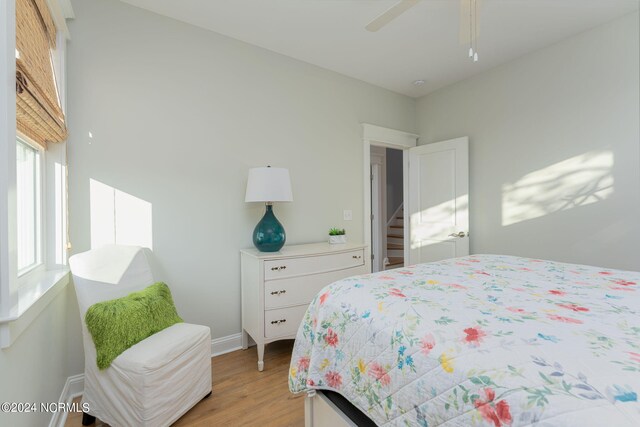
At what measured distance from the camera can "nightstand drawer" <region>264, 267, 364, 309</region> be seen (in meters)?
2.22

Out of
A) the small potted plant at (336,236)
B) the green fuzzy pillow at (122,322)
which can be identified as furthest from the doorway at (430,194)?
the green fuzzy pillow at (122,322)

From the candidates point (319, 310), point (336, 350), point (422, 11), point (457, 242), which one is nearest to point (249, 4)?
point (422, 11)

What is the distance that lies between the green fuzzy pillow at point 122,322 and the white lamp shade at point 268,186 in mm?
955

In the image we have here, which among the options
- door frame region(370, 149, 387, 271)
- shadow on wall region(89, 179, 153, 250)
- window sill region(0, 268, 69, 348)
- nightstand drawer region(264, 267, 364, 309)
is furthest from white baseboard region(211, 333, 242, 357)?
door frame region(370, 149, 387, 271)

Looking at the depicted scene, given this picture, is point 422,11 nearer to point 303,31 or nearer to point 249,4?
point 303,31

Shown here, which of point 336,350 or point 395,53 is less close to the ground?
point 395,53

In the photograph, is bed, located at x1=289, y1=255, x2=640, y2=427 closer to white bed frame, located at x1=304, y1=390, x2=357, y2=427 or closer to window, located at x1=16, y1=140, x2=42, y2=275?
white bed frame, located at x1=304, y1=390, x2=357, y2=427

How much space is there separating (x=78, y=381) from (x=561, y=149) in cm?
405

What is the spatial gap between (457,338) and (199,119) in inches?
90.4

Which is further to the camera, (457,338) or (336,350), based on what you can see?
(336,350)

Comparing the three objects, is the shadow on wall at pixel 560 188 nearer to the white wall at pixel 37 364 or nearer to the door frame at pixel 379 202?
the door frame at pixel 379 202

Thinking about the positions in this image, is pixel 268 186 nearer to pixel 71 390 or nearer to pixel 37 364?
pixel 37 364

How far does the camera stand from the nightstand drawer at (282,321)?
2217 mm

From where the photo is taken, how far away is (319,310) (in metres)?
1.29
